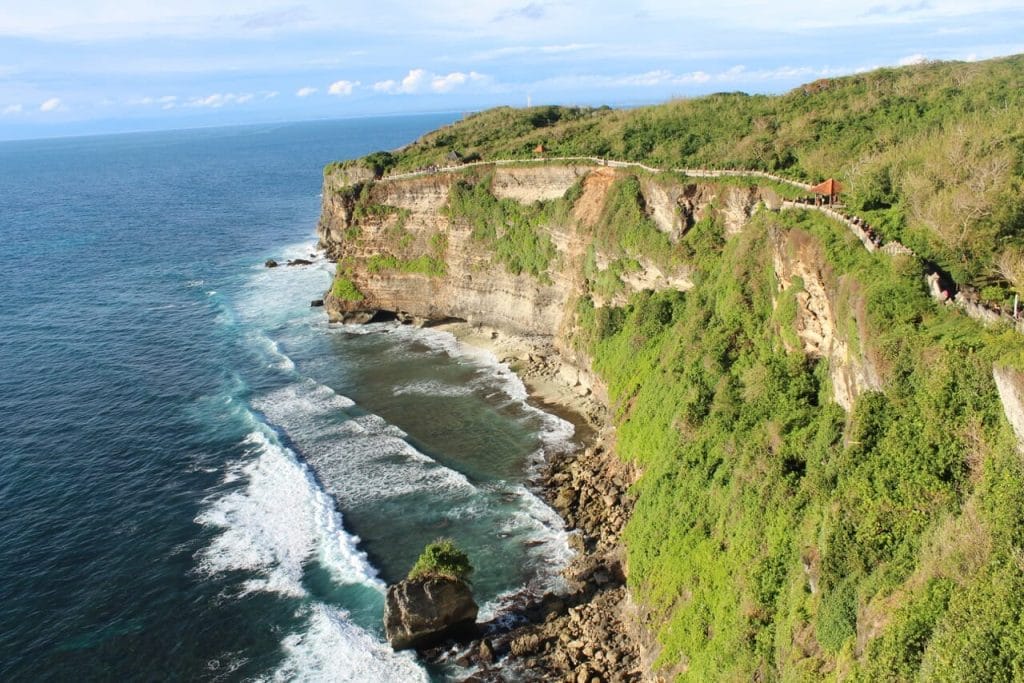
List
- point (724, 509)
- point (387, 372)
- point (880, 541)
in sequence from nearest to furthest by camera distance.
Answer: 1. point (880, 541)
2. point (724, 509)
3. point (387, 372)

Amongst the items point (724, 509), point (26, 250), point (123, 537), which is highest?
point (26, 250)

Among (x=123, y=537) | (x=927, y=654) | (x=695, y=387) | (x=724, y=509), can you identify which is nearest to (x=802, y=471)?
(x=724, y=509)

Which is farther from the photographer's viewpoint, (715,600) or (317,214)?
(317,214)

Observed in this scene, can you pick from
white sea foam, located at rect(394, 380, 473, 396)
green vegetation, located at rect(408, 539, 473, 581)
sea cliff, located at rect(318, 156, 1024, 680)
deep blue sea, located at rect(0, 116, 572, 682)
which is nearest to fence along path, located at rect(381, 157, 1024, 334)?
sea cliff, located at rect(318, 156, 1024, 680)

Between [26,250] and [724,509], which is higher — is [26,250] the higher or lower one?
the higher one

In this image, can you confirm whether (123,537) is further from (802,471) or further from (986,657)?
(986,657)

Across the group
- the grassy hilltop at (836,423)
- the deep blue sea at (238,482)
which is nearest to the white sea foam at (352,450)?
the deep blue sea at (238,482)

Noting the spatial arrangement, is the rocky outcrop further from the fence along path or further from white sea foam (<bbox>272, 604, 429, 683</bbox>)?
white sea foam (<bbox>272, 604, 429, 683</bbox>)

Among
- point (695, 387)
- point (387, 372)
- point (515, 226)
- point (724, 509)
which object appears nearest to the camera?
point (724, 509)

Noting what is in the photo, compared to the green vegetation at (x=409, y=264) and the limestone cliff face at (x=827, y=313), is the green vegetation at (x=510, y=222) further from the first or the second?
the limestone cliff face at (x=827, y=313)
